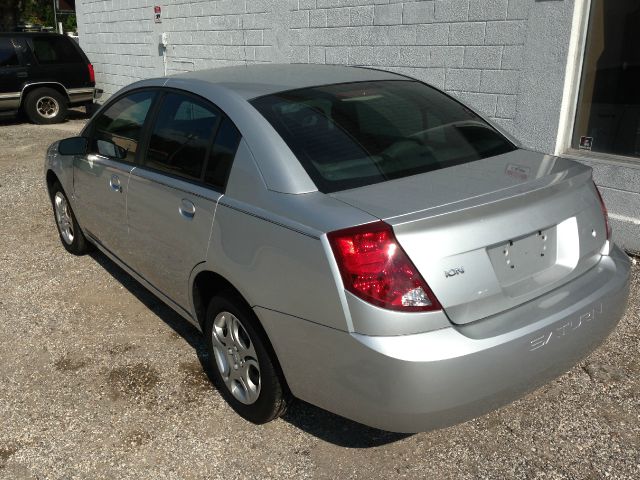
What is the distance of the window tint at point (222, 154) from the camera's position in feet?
9.36

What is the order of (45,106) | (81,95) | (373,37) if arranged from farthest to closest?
(81,95) → (45,106) → (373,37)

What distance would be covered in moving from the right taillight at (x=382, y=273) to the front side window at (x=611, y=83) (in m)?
3.79

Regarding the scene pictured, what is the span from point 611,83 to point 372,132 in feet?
11.1

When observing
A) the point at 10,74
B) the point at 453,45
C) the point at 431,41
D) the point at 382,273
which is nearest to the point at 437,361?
the point at 382,273

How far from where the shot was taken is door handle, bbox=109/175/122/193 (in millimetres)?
3777

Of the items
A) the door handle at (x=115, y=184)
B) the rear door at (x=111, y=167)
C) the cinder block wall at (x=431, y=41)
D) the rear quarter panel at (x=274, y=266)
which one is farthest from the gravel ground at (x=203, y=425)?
the cinder block wall at (x=431, y=41)

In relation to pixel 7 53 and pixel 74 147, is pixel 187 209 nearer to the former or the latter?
pixel 74 147

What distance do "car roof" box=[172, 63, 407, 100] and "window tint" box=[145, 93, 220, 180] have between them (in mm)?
160

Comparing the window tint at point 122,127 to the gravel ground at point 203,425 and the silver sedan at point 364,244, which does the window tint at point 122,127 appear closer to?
the silver sedan at point 364,244

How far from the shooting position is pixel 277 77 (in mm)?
3352

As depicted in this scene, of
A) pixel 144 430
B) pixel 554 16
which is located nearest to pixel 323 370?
pixel 144 430

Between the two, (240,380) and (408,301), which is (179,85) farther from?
(408,301)

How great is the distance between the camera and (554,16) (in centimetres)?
505

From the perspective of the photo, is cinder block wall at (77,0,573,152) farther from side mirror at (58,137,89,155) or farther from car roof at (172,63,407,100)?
side mirror at (58,137,89,155)
